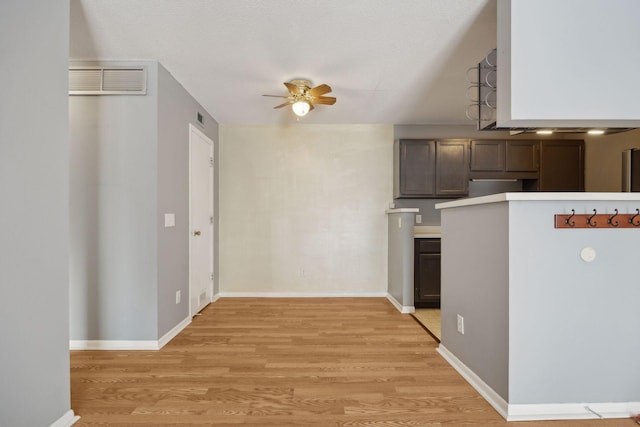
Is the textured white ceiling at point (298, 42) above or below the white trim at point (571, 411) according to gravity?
above

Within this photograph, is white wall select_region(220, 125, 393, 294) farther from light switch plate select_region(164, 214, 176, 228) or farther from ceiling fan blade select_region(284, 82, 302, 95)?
light switch plate select_region(164, 214, 176, 228)

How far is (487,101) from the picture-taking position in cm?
262

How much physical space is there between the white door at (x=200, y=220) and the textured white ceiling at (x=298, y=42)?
688 millimetres

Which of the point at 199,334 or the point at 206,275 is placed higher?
the point at 206,275

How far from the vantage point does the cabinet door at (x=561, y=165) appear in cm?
464

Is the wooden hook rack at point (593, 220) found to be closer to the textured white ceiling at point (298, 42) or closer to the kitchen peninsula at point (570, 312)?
the kitchen peninsula at point (570, 312)

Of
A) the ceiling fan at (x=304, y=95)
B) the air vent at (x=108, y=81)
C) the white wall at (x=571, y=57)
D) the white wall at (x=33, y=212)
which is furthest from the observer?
the ceiling fan at (x=304, y=95)

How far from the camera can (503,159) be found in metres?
4.71

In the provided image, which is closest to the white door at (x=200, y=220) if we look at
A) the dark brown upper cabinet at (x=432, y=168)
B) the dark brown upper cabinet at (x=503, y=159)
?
the dark brown upper cabinet at (x=432, y=168)

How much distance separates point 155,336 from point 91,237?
1051mm

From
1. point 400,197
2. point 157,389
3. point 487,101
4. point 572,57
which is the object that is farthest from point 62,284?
point 400,197

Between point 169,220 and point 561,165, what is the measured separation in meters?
5.14

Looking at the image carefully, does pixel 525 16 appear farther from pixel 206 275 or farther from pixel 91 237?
pixel 206 275

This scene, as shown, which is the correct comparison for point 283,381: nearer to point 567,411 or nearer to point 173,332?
point 173,332
